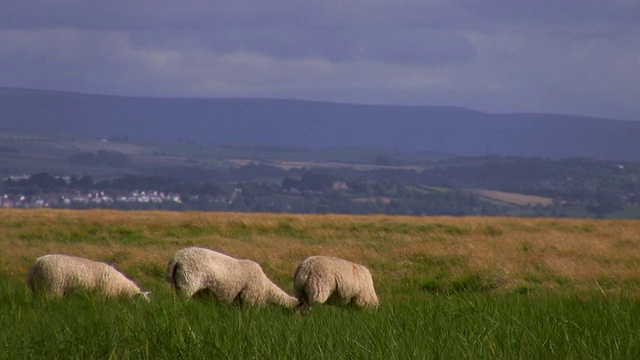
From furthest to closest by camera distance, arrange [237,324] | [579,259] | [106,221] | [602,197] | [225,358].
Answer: [602,197] < [106,221] < [579,259] < [237,324] < [225,358]

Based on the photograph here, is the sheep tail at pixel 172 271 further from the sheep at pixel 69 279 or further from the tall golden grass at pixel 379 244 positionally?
the tall golden grass at pixel 379 244

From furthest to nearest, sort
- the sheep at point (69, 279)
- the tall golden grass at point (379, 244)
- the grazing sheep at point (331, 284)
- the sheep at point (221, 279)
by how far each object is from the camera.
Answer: the tall golden grass at point (379, 244), the grazing sheep at point (331, 284), the sheep at point (69, 279), the sheep at point (221, 279)

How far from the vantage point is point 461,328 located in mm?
9648

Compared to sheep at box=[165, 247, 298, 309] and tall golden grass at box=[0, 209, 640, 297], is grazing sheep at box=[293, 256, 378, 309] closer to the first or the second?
sheep at box=[165, 247, 298, 309]

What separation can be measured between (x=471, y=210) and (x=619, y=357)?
578 ft

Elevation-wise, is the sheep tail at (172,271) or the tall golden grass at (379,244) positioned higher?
the sheep tail at (172,271)

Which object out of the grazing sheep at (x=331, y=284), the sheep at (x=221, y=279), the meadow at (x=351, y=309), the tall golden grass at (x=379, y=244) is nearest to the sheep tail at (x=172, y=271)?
the sheep at (x=221, y=279)

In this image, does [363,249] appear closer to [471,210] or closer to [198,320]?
[198,320]

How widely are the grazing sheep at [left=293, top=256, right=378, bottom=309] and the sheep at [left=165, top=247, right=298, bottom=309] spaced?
263mm

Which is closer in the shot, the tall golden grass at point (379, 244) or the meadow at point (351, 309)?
the meadow at point (351, 309)

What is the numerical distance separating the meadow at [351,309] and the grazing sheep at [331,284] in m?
0.40

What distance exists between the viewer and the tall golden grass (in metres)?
19.4

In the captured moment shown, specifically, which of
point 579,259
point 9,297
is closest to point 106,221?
point 579,259

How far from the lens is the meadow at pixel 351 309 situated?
338 inches
